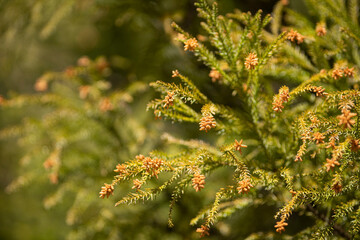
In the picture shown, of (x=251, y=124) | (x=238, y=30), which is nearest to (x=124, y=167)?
(x=251, y=124)

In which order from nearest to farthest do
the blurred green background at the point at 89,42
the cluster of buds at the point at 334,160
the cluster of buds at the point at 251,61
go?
the cluster of buds at the point at 334,160, the cluster of buds at the point at 251,61, the blurred green background at the point at 89,42

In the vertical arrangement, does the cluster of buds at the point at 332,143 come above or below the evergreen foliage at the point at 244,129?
below

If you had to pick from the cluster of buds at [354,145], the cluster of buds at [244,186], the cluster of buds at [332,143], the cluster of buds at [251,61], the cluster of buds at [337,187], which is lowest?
the cluster of buds at [337,187]

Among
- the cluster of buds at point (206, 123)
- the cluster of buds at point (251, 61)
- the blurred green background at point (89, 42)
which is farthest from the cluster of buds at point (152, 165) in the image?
the blurred green background at point (89, 42)

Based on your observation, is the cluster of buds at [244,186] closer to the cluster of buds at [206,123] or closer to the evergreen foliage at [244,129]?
the evergreen foliage at [244,129]

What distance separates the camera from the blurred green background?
1.67 m

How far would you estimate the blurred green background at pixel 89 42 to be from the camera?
167cm

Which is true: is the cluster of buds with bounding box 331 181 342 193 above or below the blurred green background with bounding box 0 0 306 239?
below

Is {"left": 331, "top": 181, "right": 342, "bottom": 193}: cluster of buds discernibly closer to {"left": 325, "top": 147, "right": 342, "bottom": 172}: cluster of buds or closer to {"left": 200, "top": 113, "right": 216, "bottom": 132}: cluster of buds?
{"left": 325, "top": 147, "right": 342, "bottom": 172}: cluster of buds

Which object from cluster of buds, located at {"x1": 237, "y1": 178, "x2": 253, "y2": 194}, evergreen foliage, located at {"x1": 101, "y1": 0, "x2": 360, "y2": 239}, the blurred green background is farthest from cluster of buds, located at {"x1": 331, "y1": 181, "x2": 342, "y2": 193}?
the blurred green background

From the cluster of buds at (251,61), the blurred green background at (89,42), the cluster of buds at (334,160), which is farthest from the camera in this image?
the blurred green background at (89,42)

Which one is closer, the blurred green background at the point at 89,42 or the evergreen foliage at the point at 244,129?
the evergreen foliage at the point at 244,129

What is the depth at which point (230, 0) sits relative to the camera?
162cm

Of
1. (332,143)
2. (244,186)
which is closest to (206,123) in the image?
(244,186)
